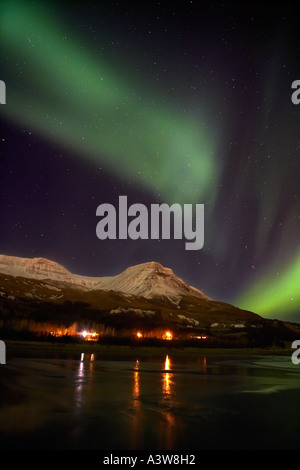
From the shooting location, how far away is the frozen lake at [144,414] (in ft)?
50.6

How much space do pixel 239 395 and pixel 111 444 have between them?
601 inches

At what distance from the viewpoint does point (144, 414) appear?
19922 millimetres

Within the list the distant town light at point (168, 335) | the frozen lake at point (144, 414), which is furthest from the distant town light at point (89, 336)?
the frozen lake at point (144, 414)

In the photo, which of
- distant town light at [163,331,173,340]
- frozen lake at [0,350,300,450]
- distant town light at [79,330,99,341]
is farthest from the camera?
distant town light at [163,331,173,340]

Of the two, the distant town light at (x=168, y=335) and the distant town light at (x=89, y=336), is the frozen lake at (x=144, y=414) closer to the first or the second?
the distant town light at (x=89, y=336)

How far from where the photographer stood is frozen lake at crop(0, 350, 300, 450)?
15.4m

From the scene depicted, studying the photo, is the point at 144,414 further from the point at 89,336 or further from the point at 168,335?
the point at 168,335

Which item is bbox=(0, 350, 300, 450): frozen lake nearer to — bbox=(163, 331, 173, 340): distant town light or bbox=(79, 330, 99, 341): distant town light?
bbox=(79, 330, 99, 341): distant town light

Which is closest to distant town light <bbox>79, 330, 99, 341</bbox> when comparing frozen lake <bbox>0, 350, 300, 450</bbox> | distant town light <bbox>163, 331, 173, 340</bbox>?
distant town light <bbox>163, 331, 173, 340</bbox>

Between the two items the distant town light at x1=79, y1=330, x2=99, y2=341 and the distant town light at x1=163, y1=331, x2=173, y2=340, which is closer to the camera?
the distant town light at x1=79, y1=330, x2=99, y2=341

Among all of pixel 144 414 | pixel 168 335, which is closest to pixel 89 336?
pixel 168 335
